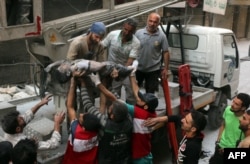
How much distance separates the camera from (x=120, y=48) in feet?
14.7

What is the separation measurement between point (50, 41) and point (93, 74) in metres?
0.69

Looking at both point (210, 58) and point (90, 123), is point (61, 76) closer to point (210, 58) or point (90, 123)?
point (90, 123)

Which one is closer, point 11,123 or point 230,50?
point 11,123

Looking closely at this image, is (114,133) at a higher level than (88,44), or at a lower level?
lower

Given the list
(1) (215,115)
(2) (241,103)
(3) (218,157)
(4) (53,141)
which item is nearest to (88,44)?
(4) (53,141)

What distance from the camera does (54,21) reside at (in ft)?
13.9

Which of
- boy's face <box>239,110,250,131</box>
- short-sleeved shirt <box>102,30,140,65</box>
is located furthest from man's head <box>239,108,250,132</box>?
short-sleeved shirt <box>102,30,140,65</box>

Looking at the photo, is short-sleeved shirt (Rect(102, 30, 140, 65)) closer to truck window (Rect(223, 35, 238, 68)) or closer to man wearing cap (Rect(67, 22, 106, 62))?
man wearing cap (Rect(67, 22, 106, 62))

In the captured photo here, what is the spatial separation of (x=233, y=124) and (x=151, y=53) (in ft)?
5.82

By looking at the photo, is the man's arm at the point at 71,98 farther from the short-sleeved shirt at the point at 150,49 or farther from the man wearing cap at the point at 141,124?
the short-sleeved shirt at the point at 150,49

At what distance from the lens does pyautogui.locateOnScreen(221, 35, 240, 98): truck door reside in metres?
6.37

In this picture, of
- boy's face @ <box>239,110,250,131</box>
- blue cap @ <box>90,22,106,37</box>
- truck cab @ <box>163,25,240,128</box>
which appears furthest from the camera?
truck cab @ <box>163,25,240,128</box>

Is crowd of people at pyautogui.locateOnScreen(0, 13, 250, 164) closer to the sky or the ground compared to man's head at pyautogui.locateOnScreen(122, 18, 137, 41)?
closer to the ground

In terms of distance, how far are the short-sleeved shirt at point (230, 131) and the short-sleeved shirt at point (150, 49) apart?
1.57m
